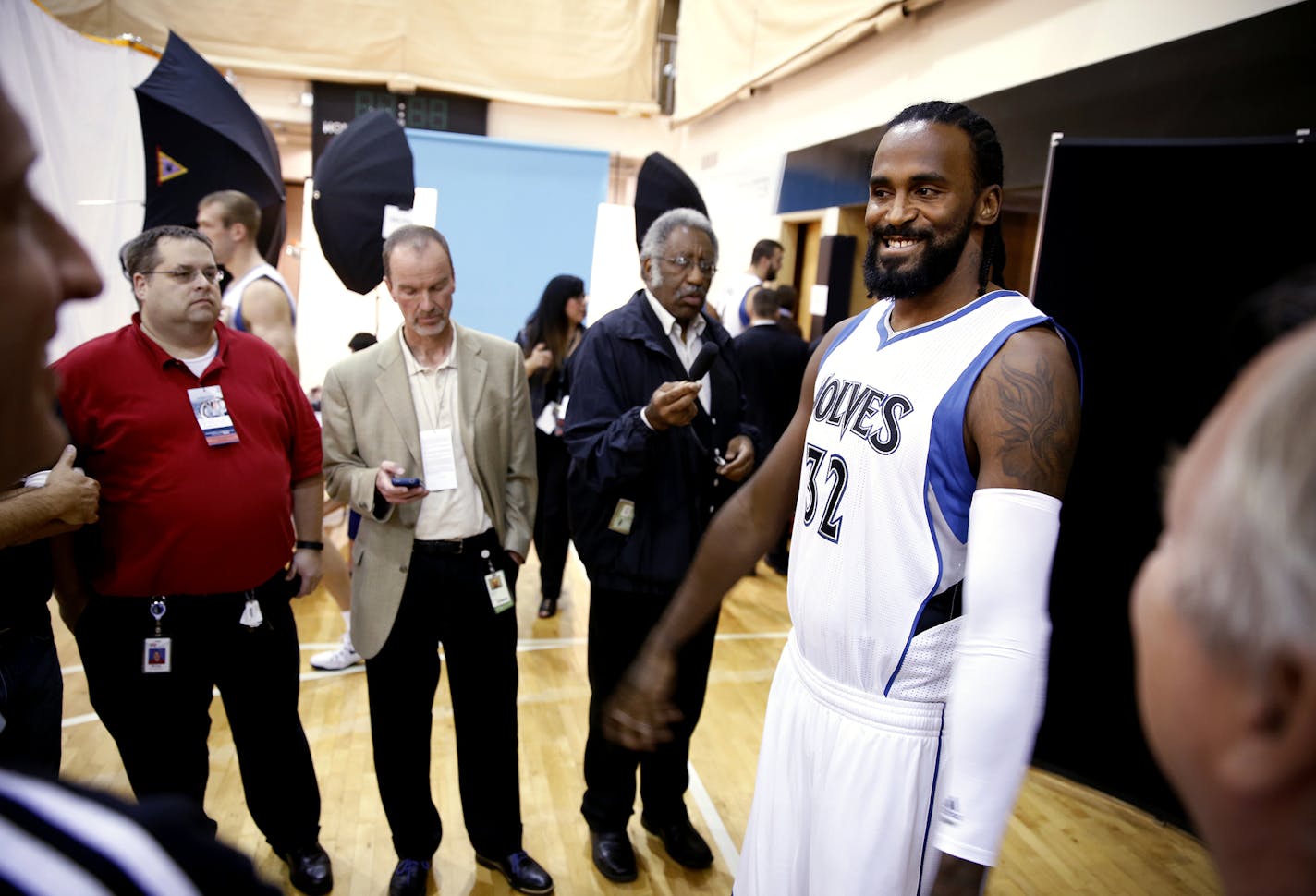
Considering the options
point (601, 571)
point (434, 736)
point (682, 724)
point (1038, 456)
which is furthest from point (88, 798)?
point (434, 736)

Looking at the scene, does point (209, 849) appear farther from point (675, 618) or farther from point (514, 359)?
point (514, 359)

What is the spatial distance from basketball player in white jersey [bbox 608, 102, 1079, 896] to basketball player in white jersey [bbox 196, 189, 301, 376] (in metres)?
2.62

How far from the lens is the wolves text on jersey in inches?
58.5

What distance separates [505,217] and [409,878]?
335 inches

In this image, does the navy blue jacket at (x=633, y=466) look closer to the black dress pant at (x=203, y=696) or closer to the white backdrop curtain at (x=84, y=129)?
the black dress pant at (x=203, y=696)

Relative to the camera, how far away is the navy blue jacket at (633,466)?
8.74 feet

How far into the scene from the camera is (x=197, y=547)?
2324mm

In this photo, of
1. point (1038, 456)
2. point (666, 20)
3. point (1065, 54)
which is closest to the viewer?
point (1038, 456)

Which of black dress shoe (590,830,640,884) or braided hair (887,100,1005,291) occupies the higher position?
braided hair (887,100,1005,291)

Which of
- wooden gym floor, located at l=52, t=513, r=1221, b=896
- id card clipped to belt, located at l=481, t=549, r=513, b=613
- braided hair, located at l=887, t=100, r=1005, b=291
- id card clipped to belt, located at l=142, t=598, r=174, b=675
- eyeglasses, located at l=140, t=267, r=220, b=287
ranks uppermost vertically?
braided hair, located at l=887, t=100, r=1005, b=291

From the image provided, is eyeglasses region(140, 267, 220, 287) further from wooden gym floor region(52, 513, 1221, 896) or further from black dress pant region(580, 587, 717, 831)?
wooden gym floor region(52, 513, 1221, 896)

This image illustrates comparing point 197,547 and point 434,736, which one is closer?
point 197,547

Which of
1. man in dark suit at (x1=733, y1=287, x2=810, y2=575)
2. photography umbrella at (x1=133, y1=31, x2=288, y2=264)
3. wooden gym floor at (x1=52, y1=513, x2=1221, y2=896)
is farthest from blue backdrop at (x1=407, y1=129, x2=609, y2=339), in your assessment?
wooden gym floor at (x1=52, y1=513, x2=1221, y2=896)

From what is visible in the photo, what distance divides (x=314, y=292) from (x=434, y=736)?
5554 mm
